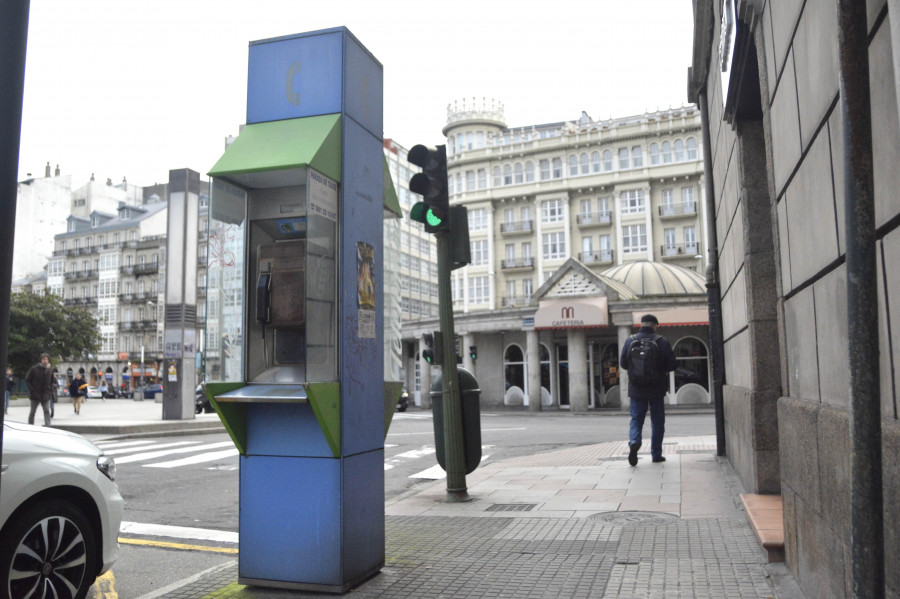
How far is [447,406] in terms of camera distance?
806 centimetres

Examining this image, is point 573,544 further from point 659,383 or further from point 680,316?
point 680,316

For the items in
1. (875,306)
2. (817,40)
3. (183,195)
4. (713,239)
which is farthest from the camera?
(183,195)

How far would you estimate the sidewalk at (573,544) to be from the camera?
462 cm

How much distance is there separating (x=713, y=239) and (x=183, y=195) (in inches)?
606

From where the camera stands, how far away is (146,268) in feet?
267

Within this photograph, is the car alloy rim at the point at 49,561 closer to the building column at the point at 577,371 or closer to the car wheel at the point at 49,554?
the car wheel at the point at 49,554

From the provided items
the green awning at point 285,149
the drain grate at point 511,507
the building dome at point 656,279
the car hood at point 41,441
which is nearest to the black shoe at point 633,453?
the drain grate at point 511,507

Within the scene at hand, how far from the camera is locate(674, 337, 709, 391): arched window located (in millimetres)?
32469

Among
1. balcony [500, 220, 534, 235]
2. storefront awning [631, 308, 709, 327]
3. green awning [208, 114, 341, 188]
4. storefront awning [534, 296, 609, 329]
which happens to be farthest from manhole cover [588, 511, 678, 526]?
balcony [500, 220, 534, 235]

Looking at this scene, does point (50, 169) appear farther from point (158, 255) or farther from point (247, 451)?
point (247, 451)

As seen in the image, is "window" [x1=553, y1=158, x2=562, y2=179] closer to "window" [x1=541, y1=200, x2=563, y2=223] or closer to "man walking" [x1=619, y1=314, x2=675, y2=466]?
"window" [x1=541, y1=200, x2=563, y2=223]

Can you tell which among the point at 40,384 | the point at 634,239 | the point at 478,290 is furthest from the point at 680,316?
the point at 478,290

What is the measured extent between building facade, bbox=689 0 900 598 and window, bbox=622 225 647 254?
50.8 metres

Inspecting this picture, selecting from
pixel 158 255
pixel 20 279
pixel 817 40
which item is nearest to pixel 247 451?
pixel 817 40
